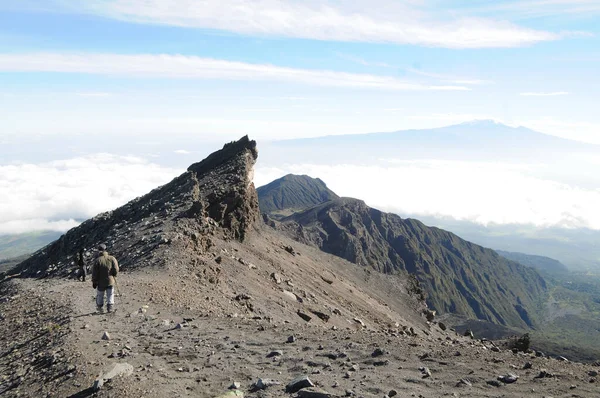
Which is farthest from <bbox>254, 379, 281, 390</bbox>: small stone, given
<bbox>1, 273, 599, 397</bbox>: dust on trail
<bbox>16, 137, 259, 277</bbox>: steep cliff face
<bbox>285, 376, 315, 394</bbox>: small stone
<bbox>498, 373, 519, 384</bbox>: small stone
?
<bbox>16, 137, 259, 277</bbox>: steep cliff face

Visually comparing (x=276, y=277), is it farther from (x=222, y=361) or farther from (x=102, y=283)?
(x=222, y=361)

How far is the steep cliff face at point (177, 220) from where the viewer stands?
96.0ft

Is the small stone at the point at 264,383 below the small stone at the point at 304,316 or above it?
above

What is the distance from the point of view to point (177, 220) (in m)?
32.2

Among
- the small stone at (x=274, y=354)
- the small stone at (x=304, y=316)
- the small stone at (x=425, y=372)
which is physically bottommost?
the small stone at (x=304, y=316)

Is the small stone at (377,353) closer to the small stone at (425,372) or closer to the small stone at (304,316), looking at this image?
the small stone at (425,372)

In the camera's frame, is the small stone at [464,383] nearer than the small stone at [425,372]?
Yes

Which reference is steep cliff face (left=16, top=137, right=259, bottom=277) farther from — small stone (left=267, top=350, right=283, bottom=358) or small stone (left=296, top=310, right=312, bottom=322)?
small stone (left=267, top=350, right=283, bottom=358)

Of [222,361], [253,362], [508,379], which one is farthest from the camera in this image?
[253,362]

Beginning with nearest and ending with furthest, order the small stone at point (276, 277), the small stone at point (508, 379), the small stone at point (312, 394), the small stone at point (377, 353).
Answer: the small stone at point (312, 394)
the small stone at point (508, 379)
the small stone at point (377, 353)
the small stone at point (276, 277)

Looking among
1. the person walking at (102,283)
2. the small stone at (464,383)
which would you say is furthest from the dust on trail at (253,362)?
the person walking at (102,283)

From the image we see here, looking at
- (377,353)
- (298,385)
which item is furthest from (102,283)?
(377,353)

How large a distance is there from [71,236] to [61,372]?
3567cm

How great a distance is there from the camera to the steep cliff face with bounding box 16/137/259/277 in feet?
96.0
